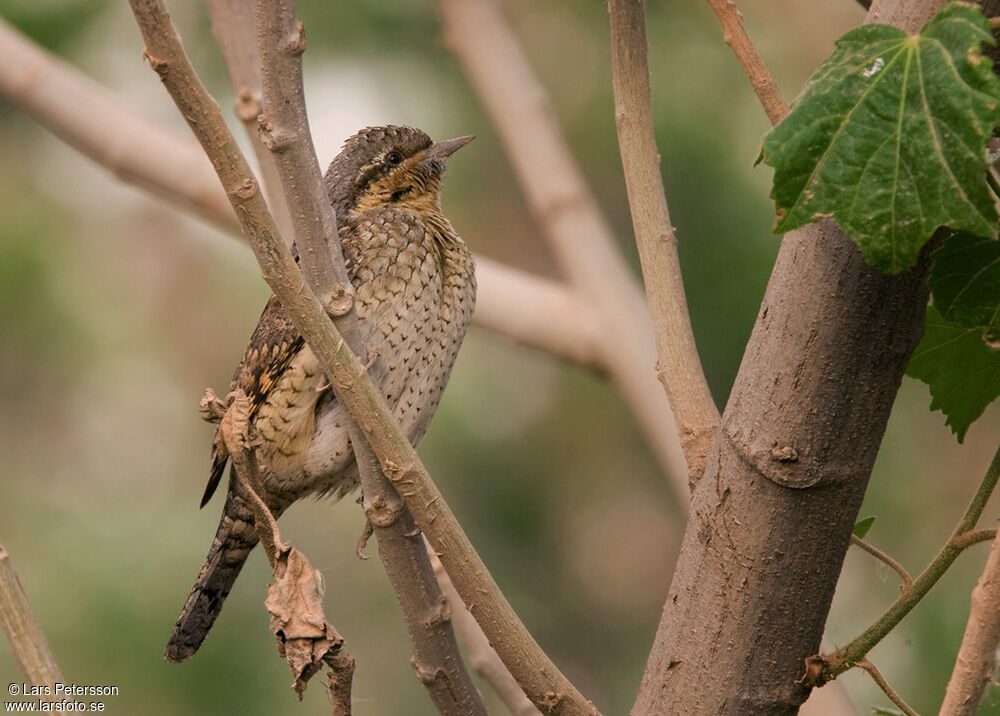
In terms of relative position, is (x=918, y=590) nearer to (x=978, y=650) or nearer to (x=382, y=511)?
(x=978, y=650)

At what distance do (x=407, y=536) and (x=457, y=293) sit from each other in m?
0.86

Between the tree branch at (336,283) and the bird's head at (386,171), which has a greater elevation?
the bird's head at (386,171)

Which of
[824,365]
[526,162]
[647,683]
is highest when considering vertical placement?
[526,162]

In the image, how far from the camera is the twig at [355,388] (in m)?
0.83

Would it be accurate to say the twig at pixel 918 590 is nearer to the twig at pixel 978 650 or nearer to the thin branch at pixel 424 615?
the twig at pixel 978 650

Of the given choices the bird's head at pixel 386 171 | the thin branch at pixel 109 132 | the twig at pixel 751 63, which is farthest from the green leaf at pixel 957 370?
the thin branch at pixel 109 132

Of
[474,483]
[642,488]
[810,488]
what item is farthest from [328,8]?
[810,488]

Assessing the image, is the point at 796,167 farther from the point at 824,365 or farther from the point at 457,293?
the point at 457,293

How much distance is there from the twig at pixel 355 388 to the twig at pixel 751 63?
0.49 m

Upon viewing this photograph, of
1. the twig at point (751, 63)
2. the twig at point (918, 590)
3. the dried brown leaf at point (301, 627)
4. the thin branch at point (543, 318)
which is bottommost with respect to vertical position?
the twig at point (918, 590)

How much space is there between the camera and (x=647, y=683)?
1.07 meters

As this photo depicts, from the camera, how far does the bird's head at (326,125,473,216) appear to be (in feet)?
6.98

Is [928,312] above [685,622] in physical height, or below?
above

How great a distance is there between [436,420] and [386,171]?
1.35m
